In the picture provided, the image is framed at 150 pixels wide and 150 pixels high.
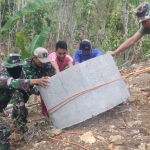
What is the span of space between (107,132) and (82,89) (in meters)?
0.56

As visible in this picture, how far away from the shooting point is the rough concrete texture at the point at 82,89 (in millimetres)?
3031

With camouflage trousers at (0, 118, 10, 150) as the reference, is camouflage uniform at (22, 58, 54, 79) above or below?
above

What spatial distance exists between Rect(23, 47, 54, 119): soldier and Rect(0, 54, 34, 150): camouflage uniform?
20cm

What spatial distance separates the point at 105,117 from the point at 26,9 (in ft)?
11.6

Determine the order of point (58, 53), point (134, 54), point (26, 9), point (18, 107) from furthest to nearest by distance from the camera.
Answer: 1. point (134, 54)
2. point (26, 9)
3. point (58, 53)
4. point (18, 107)

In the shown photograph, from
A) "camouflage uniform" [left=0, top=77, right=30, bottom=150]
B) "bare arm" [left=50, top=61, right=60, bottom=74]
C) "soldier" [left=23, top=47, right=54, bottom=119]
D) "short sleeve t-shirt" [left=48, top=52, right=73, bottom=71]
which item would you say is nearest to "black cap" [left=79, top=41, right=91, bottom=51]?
"short sleeve t-shirt" [left=48, top=52, right=73, bottom=71]

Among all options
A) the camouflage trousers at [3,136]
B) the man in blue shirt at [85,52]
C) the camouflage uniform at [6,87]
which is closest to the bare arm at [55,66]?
the man in blue shirt at [85,52]

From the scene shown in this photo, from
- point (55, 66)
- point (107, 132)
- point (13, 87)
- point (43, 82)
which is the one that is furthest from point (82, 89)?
point (55, 66)

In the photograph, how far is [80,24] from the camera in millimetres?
9156

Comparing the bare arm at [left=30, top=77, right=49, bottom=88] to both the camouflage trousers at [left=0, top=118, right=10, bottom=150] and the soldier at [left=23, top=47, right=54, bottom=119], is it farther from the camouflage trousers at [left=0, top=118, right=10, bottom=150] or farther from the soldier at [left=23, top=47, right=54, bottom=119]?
the camouflage trousers at [left=0, top=118, right=10, bottom=150]

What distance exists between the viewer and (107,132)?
3.01 meters

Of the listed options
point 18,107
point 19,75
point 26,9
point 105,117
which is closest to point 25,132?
point 18,107

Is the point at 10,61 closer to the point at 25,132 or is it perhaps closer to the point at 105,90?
the point at 25,132

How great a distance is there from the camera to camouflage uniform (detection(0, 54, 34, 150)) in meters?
2.97
